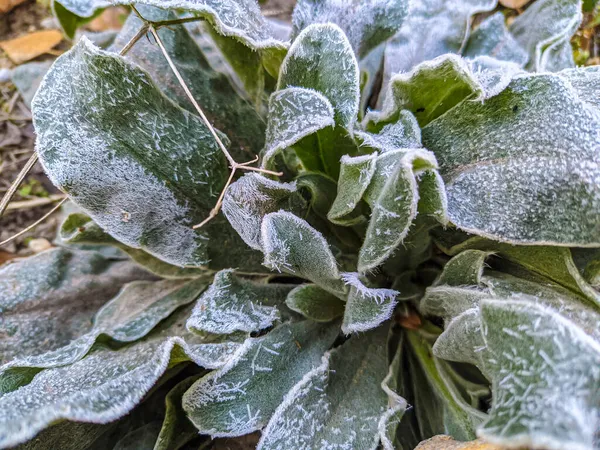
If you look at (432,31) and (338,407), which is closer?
(338,407)

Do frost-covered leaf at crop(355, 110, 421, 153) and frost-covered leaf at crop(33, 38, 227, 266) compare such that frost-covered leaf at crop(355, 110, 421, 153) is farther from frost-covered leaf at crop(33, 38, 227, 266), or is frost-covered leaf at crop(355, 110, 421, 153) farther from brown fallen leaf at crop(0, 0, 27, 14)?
brown fallen leaf at crop(0, 0, 27, 14)

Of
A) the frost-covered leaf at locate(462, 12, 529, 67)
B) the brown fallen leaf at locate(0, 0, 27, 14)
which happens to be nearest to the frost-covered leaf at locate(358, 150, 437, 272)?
the frost-covered leaf at locate(462, 12, 529, 67)

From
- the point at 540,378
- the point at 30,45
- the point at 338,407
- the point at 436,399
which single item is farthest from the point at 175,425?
the point at 30,45

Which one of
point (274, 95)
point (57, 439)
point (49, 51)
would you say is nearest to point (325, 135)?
point (274, 95)

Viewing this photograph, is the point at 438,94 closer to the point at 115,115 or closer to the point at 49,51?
the point at 115,115

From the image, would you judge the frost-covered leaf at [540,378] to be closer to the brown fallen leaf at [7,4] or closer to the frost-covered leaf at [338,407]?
the frost-covered leaf at [338,407]

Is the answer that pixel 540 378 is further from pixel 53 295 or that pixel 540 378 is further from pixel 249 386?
pixel 53 295
